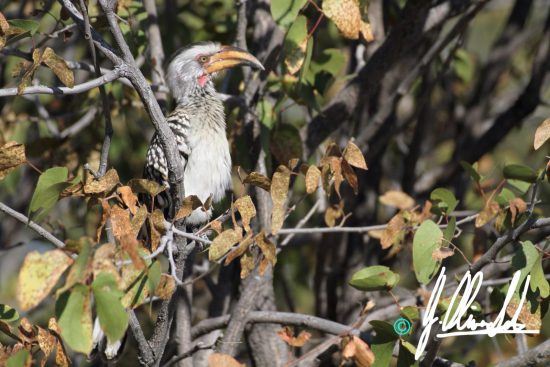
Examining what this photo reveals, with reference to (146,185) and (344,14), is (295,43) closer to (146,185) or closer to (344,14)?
(344,14)

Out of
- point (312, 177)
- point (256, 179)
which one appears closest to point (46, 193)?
point (256, 179)

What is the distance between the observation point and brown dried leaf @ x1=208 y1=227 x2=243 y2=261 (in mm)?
2666

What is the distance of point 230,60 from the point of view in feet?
13.8

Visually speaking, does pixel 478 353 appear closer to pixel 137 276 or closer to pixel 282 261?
pixel 282 261

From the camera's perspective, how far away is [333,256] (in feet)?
16.0

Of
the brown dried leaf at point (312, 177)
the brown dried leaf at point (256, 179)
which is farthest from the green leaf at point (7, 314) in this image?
the brown dried leaf at point (312, 177)

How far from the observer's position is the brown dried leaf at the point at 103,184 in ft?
8.83

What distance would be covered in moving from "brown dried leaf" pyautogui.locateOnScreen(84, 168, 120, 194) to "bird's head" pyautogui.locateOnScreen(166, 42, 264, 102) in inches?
65.8

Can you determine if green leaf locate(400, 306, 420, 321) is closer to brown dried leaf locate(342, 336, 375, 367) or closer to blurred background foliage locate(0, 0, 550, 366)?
brown dried leaf locate(342, 336, 375, 367)

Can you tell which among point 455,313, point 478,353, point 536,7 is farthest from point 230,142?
point 536,7

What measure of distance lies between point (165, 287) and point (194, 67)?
222cm

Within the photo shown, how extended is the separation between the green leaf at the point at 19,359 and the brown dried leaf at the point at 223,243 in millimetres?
636

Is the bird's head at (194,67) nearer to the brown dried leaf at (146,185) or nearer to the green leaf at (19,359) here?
the brown dried leaf at (146,185)

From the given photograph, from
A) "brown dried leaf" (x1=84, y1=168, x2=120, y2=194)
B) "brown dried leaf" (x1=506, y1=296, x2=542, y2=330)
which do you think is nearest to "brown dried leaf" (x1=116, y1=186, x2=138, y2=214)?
"brown dried leaf" (x1=84, y1=168, x2=120, y2=194)
